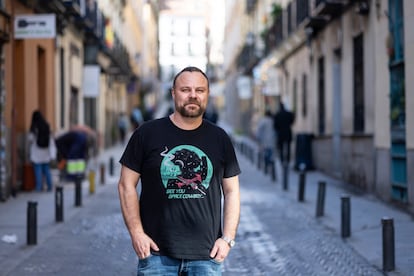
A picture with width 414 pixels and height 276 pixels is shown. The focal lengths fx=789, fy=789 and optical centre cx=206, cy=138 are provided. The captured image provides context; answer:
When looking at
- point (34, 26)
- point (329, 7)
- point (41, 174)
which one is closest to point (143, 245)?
point (34, 26)

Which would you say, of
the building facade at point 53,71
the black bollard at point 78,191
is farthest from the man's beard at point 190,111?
the building facade at point 53,71

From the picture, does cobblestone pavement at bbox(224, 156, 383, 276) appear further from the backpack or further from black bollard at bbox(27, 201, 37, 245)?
→ the backpack

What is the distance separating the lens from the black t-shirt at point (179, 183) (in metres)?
3.97

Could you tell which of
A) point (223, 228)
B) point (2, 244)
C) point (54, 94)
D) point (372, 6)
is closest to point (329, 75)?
point (372, 6)

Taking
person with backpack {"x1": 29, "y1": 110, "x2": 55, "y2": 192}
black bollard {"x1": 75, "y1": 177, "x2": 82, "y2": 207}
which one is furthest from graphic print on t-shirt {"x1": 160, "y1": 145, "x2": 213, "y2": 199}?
person with backpack {"x1": 29, "y1": 110, "x2": 55, "y2": 192}

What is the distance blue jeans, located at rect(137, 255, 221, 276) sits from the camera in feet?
12.9

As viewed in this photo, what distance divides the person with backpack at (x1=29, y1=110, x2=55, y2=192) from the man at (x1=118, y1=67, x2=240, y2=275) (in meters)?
12.2

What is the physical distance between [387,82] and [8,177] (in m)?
7.22

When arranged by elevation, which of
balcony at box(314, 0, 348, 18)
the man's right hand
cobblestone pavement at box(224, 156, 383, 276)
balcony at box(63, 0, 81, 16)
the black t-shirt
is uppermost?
balcony at box(63, 0, 81, 16)

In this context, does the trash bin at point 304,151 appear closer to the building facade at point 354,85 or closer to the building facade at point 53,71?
the building facade at point 354,85

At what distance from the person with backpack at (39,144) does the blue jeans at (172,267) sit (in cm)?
1235

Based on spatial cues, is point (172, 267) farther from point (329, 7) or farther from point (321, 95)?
point (321, 95)

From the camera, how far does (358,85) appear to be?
1772 centimetres

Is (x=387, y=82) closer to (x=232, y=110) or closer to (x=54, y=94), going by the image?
(x=54, y=94)
